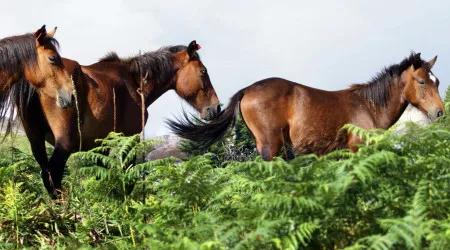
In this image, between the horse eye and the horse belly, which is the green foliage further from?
the horse belly

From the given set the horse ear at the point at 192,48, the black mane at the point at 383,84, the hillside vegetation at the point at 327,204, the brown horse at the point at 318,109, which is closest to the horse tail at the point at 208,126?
the brown horse at the point at 318,109

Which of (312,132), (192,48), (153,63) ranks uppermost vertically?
(192,48)

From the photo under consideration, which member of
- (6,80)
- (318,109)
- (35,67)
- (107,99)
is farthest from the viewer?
(318,109)

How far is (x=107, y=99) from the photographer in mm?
8328

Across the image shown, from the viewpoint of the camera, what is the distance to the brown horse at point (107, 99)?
25.6 feet

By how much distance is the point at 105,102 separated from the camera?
827 cm

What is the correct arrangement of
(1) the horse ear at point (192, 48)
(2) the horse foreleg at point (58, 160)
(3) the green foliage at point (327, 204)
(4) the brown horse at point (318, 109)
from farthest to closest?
1. (1) the horse ear at point (192, 48)
2. (4) the brown horse at point (318, 109)
3. (2) the horse foreleg at point (58, 160)
4. (3) the green foliage at point (327, 204)

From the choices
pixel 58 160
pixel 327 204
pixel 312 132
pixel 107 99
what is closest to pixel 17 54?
pixel 58 160

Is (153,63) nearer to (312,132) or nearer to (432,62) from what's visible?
(312,132)

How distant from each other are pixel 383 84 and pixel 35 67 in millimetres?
5690

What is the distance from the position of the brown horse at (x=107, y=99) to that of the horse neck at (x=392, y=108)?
250 cm

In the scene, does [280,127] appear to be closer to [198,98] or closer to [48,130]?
[198,98]

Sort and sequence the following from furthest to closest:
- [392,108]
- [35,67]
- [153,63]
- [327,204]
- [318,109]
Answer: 1. [392,108]
2. [318,109]
3. [153,63]
4. [35,67]
5. [327,204]

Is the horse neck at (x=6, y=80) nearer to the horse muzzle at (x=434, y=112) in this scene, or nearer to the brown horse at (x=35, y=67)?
Answer: the brown horse at (x=35, y=67)
